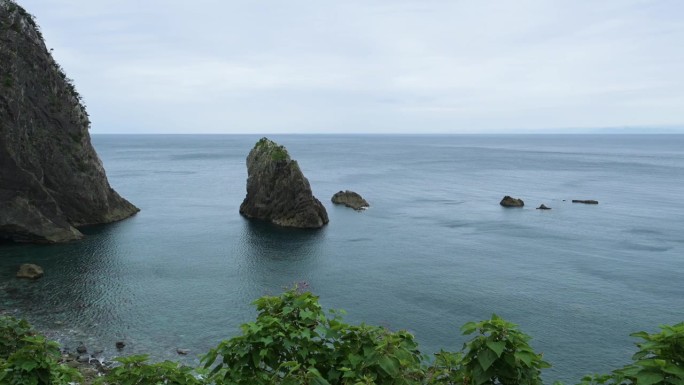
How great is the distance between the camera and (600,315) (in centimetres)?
5034

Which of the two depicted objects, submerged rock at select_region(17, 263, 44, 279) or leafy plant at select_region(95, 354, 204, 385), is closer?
leafy plant at select_region(95, 354, 204, 385)

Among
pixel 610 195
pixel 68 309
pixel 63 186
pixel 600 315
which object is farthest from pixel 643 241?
pixel 63 186

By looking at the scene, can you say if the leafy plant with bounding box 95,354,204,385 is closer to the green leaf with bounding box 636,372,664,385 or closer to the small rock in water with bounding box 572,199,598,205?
the green leaf with bounding box 636,372,664,385

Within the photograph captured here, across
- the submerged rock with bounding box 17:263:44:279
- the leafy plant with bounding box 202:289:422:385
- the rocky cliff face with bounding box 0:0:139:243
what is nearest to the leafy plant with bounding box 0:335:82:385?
the leafy plant with bounding box 202:289:422:385

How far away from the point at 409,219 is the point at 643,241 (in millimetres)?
40217

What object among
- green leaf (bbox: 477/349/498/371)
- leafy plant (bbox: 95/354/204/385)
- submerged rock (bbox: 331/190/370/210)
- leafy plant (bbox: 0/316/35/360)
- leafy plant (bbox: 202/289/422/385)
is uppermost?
green leaf (bbox: 477/349/498/371)

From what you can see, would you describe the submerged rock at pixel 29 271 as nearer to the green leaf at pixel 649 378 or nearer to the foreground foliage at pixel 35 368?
the foreground foliage at pixel 35 368

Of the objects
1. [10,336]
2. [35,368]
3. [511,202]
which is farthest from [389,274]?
[511,202]

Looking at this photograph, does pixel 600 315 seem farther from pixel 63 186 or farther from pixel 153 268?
pixel 63 186

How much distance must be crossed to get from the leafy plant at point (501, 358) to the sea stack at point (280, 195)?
8124 centimetres

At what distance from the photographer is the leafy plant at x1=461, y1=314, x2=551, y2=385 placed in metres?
10.9

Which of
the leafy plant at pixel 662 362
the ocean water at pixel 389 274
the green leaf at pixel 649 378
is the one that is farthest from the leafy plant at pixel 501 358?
the ocean water at pixel 389 274

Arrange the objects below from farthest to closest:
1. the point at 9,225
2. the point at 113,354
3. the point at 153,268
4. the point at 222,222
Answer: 1. the point at 222,222
2. the point at 9,225
3. the point at 153,268
4. the point at 113,354

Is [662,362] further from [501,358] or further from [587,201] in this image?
[587,201]
